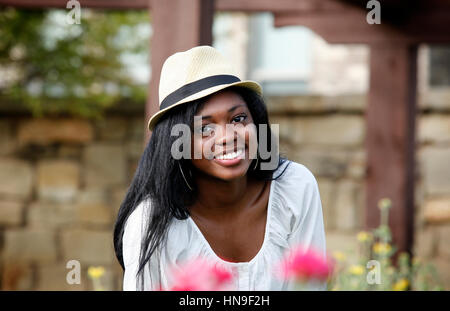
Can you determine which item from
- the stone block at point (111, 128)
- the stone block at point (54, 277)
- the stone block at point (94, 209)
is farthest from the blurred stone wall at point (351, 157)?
the stone block at point (54, 277)

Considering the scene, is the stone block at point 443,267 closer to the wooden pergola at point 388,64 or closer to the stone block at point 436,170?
the stone block at point 436,170

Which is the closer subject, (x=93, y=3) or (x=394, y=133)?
(x=93, y=3)

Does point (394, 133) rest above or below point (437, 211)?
above

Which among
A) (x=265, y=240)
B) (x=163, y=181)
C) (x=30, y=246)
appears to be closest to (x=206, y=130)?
(x=163, y=181)

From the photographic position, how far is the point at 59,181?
17.5ft

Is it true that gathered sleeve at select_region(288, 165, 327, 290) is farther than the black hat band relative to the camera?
Yes

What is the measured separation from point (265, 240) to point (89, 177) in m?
3.77

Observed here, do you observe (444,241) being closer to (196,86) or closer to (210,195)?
(210,195)

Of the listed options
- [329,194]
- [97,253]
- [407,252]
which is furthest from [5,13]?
[407,252]

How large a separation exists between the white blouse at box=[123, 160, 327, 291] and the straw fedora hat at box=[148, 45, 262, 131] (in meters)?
0.31

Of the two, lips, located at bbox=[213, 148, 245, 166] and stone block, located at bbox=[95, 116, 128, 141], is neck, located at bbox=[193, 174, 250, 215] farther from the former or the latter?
stone block, located at bbox=[95, 116, 128, 141]

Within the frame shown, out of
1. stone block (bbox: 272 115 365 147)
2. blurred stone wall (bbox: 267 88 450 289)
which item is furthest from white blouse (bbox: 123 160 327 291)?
stone block (bbox: 272 115 365 147)

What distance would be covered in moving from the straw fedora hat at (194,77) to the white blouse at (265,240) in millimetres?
311

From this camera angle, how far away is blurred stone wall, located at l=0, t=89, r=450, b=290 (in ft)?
16.8
